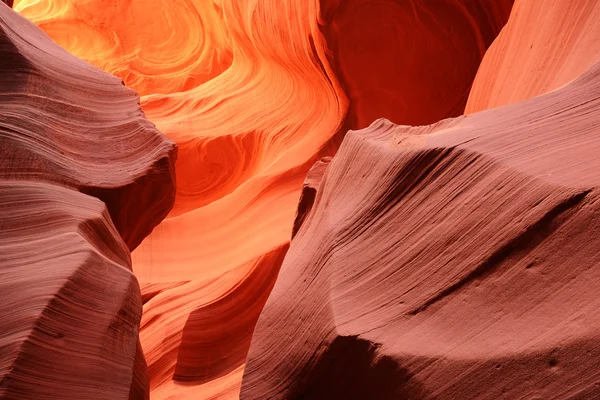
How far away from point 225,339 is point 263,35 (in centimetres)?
233

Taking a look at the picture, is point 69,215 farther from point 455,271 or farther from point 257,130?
point 257,130

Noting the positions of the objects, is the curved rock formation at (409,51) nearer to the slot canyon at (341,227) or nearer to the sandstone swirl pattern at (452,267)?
the slot canyon at (341,227)

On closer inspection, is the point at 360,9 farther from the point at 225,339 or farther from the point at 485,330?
the point at 485,330

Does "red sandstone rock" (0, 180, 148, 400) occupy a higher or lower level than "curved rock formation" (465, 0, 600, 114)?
lower

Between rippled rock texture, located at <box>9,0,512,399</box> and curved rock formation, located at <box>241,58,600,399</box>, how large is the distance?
24.1 inches

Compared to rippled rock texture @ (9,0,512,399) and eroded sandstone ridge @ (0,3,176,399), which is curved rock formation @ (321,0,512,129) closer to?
rippled rock texture @ (9,0,512,399)

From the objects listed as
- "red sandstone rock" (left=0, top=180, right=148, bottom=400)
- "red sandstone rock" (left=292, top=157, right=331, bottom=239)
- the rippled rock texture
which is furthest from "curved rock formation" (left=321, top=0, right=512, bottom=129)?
"red sandstone rock" (left=0, top=180, right=148, bottom=400)

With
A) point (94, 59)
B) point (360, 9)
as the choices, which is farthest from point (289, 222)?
point (94, 59)

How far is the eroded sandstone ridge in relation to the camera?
1.65 meters

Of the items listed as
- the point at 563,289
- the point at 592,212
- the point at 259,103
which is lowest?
the point at 563,289

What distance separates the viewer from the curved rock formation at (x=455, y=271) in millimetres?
1245

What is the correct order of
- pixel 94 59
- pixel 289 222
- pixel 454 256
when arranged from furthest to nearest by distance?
pixel 94 59 < pixel 289 222 < pixel 454 256

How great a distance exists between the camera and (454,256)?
1.50 metres

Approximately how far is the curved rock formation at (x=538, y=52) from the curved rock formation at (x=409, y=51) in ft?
2.59
